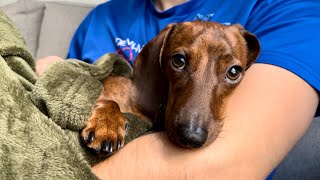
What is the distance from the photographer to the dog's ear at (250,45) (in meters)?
1.13

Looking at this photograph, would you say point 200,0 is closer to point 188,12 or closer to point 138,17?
point 188,12

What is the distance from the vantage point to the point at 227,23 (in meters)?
1.28

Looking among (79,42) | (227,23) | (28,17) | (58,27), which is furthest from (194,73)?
(28,17)

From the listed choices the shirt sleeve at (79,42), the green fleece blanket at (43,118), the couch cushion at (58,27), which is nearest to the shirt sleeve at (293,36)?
the green fleece blanket at (43,118)

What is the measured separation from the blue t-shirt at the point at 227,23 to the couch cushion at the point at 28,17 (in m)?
0.96

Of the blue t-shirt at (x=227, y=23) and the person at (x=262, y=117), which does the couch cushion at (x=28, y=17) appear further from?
the person at (x=262, y=117)

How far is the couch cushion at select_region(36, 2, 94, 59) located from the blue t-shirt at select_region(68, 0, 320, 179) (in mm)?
727

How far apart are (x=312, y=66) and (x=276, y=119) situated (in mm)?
165

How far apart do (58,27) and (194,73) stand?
1529 mm

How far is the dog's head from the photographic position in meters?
0.94

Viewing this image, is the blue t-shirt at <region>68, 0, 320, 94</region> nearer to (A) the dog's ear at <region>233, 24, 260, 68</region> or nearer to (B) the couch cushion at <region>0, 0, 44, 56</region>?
(A) the dog's ear at <region>233, 24, 260, 68</region>

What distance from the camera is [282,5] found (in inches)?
44.3

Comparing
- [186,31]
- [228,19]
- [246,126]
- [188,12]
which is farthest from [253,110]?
[188,12]

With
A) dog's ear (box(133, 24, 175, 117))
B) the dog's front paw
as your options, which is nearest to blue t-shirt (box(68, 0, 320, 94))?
dog's ear (box(133, 24, 175, 117))
